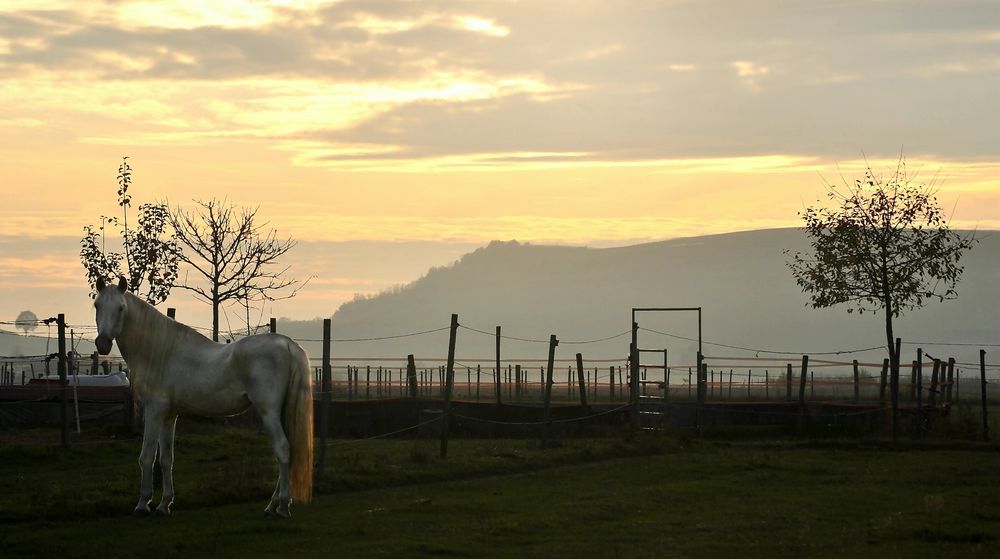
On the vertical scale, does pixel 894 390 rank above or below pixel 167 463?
above

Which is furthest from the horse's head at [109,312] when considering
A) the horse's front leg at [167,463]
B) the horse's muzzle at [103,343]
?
the horse's front leg at [167,463]

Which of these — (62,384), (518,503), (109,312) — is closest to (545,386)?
(62,384)

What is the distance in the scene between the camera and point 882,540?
558 inches

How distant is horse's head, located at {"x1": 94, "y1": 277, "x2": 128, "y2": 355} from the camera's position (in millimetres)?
15172

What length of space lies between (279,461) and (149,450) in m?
1.67

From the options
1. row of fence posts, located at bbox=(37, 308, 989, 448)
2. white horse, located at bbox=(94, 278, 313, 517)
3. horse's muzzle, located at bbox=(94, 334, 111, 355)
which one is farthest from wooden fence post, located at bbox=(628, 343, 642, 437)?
horse's muzzle, located at bbox=(94, 334, 111, 355)

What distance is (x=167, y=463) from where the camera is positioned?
15.7m

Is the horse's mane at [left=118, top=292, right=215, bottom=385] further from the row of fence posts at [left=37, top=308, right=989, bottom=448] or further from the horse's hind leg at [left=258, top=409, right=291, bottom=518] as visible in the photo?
the row of fence posts at [left=37, top=308, right=989, bottom=448]

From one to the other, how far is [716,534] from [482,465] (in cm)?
800

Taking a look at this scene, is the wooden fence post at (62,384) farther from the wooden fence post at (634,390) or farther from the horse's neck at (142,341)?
the wooden fence post at (634,390)

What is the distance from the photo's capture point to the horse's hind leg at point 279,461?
1515 cm

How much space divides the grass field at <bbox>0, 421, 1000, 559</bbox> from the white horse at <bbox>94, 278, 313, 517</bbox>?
31.8 inches

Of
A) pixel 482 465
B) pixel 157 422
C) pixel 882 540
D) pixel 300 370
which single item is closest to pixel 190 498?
pixel 157 422

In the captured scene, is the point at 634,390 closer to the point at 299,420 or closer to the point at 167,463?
the point at 299,420
